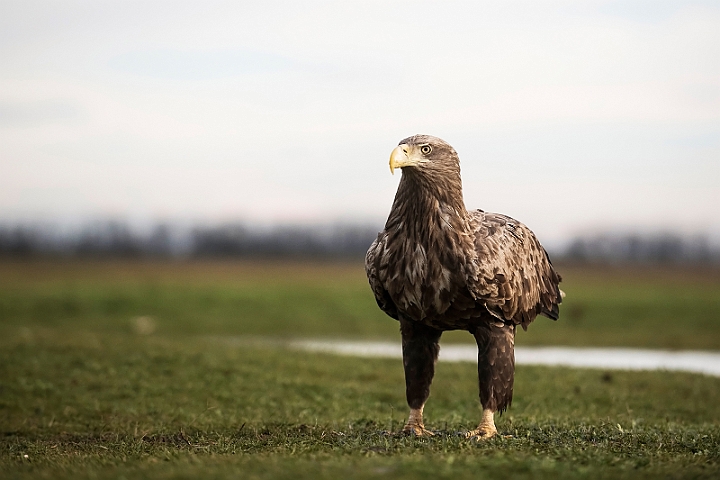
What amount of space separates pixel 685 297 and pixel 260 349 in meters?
29.8

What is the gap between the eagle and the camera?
30.5 ft

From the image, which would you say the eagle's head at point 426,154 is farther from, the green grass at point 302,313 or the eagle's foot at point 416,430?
the green grass at point 302,313

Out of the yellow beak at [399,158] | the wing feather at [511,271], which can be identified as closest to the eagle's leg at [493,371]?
the wing feather at [511,271]

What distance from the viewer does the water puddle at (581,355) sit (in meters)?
23.0

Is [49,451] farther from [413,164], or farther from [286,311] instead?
[286,311]

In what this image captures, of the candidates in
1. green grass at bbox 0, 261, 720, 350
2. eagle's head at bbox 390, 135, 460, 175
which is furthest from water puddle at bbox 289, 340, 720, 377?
eagle's head at bbox 390, 135, 460, 175

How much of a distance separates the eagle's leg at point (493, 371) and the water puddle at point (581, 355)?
38.6ft

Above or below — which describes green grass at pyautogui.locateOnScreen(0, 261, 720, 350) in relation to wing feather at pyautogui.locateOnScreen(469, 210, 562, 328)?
below

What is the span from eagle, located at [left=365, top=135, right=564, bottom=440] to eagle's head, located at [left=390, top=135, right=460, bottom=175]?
11mm

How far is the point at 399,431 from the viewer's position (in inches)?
412

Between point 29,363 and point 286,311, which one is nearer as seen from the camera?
point 29,363

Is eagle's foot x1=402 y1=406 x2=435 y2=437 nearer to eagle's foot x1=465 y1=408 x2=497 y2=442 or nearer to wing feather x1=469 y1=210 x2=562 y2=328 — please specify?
eagle's foot x1=465 y1=408 x2=497 y2=442

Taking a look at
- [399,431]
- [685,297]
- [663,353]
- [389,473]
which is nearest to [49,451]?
[399,431]

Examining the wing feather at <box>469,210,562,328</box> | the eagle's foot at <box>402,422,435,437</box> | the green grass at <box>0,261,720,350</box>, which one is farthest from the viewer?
the green grass at <box>0,261,720,350</box>
